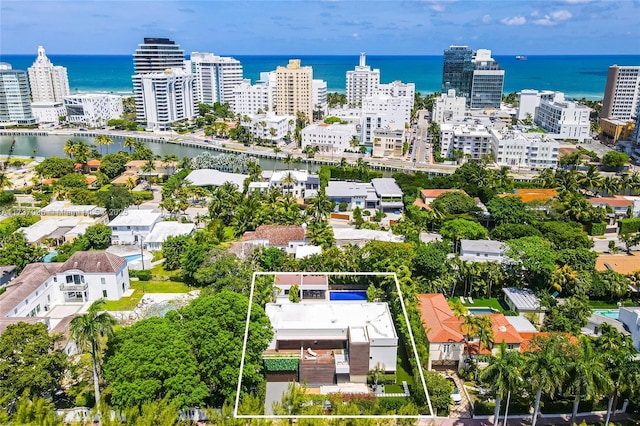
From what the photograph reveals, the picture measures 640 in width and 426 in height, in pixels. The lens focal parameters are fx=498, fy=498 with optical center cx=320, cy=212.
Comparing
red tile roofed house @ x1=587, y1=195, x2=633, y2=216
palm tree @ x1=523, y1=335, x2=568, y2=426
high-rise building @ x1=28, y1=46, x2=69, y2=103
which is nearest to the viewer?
palm tree @ x1=523, y1=335, x2=568, y2=426

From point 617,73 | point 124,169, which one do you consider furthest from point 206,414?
point 617,73

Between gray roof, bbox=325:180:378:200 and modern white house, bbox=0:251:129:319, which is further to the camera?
gray roof, bbox=325:180:378:200

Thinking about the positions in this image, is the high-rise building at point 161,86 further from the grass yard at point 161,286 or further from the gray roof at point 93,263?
the gray roof at point 93,263

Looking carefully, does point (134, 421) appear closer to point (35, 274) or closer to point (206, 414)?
point (206, 414)

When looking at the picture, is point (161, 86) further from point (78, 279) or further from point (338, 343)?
point (338, 343)

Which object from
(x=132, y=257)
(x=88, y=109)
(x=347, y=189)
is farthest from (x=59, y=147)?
(x=347, y=189)

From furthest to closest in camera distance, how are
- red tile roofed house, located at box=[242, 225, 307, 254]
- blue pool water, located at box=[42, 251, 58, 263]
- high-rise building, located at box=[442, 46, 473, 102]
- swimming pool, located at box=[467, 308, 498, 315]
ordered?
high-rise building, located at box=[442, 46, 473, 102] → red tile roofed house, located at box=[242, 225, 307, 254] → blue pool water, located at box=[42, 251, 58, 263] → swimming pool, located at box=[467, 308, 498, 315]

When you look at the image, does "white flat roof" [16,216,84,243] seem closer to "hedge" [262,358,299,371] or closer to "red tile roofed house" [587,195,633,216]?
"hedge" [262,358,299,371]

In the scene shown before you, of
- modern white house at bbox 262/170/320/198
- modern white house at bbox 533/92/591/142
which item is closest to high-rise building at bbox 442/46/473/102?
modern white house at bbox 533/92/591/142
